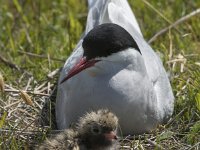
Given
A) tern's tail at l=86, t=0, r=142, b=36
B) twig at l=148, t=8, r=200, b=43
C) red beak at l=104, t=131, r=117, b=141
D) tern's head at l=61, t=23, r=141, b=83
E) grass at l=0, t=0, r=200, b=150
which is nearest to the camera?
red beak at l=104, t=131, r=117, b=141

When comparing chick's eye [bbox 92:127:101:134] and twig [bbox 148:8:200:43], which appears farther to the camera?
twig [bbox 148:8:200:43]

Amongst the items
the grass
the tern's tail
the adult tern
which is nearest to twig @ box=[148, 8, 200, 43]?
the grass

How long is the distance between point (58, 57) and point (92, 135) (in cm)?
223

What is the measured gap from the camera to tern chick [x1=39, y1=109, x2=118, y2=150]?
6465 mm

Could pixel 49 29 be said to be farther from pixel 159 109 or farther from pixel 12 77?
pixel 159 109

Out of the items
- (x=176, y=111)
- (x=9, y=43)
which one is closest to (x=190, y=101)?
(x=176, y=111)

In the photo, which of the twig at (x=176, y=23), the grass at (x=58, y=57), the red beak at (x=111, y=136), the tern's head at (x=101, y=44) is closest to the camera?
the red beak at (x=111, y=136)

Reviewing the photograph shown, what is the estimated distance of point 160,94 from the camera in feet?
24.3

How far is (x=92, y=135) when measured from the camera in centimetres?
651

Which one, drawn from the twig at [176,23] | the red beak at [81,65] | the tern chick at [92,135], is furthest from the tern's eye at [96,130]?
the twig at [176,23]

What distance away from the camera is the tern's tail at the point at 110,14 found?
795cm

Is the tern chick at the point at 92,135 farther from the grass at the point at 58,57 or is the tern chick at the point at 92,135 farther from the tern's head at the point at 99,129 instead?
the grass at the point at 58,57

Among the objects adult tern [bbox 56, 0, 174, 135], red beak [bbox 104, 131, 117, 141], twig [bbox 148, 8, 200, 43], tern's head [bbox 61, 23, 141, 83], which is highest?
twig [bbox 148, 8, 200, 43]

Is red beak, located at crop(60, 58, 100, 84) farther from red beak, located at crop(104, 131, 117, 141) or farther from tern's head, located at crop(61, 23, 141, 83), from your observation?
red beak, located at crop(104, 131, 117, 141)
